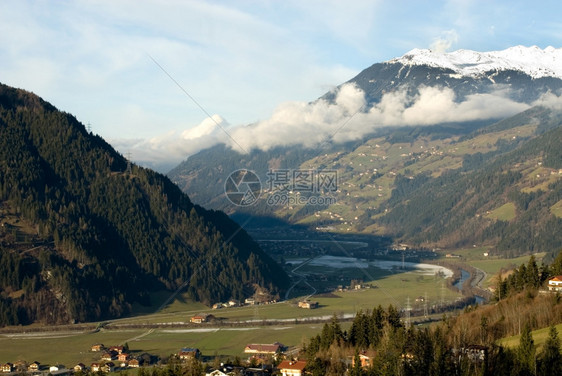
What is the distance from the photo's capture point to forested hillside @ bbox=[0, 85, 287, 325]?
11512 centimetres

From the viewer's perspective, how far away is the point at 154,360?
87.9m

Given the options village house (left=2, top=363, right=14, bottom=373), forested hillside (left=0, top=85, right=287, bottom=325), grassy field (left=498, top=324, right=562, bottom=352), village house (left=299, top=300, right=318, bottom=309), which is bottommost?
village house (left=2, top=363, right=14, bottom=373)

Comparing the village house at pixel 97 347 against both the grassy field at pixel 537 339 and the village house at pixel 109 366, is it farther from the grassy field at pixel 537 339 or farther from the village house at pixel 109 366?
the grassy field at pixel 537 339

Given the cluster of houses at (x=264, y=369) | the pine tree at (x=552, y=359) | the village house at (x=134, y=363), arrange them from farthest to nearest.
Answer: the village house at (x=134, y=363) → the cluster of houses at (x=264, y=369) → the pine tree at (x=552, y=359)

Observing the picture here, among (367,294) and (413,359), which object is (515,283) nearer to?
(413,359)

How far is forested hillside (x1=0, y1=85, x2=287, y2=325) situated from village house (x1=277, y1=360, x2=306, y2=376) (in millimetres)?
56308

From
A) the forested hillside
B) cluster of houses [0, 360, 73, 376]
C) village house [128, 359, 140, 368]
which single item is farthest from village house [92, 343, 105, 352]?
the forested hillside

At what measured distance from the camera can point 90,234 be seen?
429 ft

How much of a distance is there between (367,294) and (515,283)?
54294 mm

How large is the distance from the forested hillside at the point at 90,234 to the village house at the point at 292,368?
185 ft

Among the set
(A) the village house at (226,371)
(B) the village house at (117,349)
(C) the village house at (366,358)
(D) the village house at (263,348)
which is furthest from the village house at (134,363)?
(C) the village house at (366,358)

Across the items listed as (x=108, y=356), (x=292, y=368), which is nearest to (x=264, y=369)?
(x=292, y=368)

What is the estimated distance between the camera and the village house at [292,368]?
64425 millimetres

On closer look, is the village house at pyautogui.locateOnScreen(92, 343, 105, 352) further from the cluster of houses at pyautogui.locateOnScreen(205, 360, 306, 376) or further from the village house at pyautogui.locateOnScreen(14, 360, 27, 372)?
the cluster of houses at pyautogui.locateOnScreen(205, 360, 306, 376)
